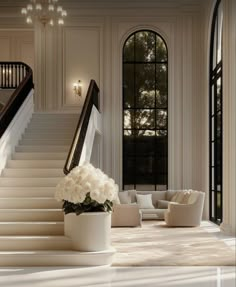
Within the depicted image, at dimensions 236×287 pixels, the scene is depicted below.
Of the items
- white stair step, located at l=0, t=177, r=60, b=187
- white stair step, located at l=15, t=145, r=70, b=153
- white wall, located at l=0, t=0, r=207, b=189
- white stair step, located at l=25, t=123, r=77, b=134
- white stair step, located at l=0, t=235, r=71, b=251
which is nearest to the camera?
white stair step, located at l=0, t=235, r=71, b=251

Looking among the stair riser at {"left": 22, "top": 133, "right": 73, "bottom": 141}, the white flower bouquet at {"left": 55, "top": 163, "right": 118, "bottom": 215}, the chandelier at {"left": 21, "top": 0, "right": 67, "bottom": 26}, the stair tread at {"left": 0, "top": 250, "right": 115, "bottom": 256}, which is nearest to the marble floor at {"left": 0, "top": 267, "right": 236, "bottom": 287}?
the stair tread at {"left": 0, "top": 250, "right": 115, "bottom": 256}

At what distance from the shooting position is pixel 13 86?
17.2 m

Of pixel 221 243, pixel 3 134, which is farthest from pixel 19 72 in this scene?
pixel 221 243

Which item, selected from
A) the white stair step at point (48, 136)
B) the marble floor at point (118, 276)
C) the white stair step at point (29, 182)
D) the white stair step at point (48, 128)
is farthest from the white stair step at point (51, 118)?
the marble floor at point (118, 276)

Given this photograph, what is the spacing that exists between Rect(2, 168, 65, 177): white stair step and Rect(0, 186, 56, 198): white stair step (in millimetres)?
905

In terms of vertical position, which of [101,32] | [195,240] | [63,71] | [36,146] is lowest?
[195,240]

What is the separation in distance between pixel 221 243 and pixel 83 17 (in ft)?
28.9

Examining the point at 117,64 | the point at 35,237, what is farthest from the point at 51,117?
the point at 35,237

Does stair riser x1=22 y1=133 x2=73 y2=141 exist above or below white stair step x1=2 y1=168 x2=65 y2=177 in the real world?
above

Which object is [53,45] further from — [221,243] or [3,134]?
[221,243]

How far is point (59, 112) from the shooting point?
52.6ft

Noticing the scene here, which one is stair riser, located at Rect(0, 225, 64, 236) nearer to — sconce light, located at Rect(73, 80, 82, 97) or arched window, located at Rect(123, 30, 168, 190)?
arched window, located at Rect(123, 30, 168, 190)

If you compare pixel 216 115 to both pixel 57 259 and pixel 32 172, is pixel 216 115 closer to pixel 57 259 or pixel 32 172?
pixel 32 172

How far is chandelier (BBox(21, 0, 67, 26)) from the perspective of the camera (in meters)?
13.3
